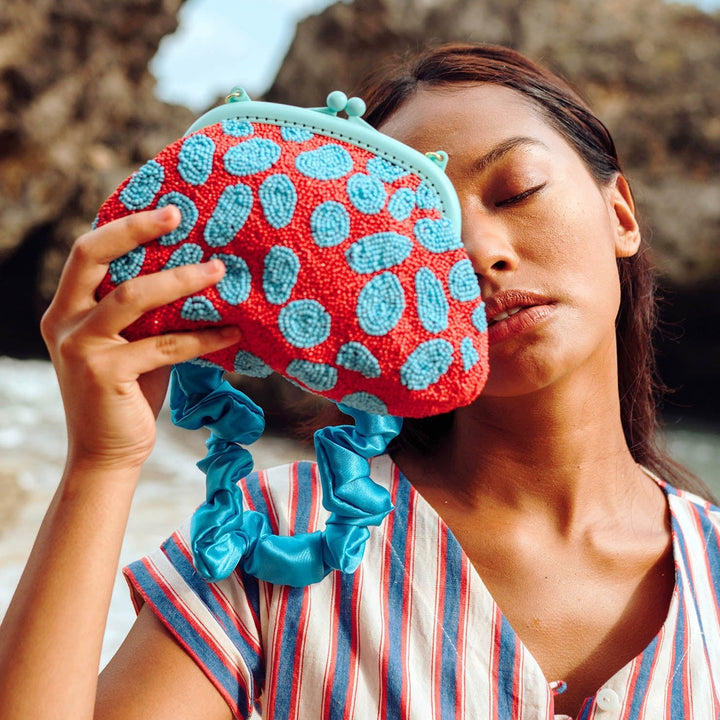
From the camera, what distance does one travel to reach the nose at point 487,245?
2.98 ft

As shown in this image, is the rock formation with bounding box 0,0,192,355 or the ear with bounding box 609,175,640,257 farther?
the rock formation with bounding box 0,0,192,355

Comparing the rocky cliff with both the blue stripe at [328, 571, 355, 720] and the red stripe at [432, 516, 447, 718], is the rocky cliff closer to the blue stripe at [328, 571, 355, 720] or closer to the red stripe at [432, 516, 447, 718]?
the red stripe at [432, 516, 447, 718]

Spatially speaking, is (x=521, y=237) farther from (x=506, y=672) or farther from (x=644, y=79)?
(x=644, y=79)

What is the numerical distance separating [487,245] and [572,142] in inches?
11.2

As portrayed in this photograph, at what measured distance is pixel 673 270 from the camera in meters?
5.03

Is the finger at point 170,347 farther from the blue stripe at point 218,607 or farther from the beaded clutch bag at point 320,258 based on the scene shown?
the blue stripe at point 218,607

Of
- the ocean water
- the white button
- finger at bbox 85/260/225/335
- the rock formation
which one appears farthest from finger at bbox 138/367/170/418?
the rock formation

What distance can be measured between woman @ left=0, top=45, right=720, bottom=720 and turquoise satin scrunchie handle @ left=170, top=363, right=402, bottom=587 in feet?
0.17

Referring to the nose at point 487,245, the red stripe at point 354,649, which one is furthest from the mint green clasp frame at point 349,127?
the red stripe at point 354,649

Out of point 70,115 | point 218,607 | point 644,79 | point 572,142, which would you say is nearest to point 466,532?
point 218,607

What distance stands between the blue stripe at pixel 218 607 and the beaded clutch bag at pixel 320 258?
0.33 meters

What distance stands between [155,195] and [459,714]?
68cm

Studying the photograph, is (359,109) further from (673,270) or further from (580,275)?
(673,270)

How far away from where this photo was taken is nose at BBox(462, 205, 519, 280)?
2.98ft
